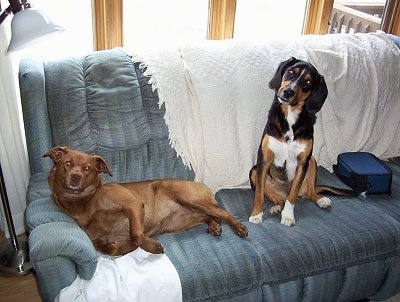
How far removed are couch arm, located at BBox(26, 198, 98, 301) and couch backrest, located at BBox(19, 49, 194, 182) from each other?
1.42 feet

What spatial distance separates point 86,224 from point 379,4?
9.00 ft

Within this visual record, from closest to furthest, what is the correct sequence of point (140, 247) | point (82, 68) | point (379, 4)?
point (140, 247), point (82, 68), point (379, 4)

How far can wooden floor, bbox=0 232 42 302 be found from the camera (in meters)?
2.10

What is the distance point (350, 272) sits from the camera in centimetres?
195

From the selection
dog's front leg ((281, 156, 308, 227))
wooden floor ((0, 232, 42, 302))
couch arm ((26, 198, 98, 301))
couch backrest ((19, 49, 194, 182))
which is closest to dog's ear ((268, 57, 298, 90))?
dog's front leg ((281, 156, 308, 227))

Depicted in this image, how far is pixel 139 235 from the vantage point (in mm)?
1755

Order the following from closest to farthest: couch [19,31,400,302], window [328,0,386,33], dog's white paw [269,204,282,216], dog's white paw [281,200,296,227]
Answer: couch [19,31,400,302]
dog's white paw [281,200,296,227]
dog's white paw [269,204,282,216]
window [328,0,386,33]

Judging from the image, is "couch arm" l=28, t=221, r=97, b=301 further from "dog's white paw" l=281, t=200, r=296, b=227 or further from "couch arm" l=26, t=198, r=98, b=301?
"dog's white paw" l=281, t=200, r=296, b=227

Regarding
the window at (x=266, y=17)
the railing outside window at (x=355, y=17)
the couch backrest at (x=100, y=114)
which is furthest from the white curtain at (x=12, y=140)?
the railing outside window at (x=355, y=17)

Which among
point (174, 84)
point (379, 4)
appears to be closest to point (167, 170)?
point (174, 84)

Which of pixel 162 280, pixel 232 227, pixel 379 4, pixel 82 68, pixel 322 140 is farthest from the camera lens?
pixel 379 4

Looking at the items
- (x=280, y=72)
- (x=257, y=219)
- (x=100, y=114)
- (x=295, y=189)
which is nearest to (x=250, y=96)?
(x=280, y=72)

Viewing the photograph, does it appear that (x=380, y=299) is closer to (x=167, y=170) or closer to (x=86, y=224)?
(x=167, y=170)

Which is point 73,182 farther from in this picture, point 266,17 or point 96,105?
point 266,17
